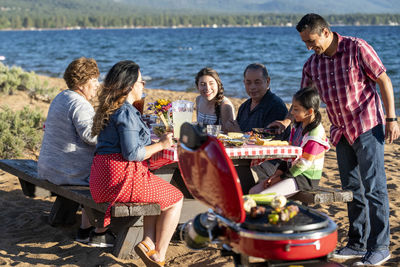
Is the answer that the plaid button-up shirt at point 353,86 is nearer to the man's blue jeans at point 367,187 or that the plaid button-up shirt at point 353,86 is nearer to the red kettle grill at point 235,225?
the man's blue jeans at point 367,187

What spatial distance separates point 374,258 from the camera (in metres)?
3.68

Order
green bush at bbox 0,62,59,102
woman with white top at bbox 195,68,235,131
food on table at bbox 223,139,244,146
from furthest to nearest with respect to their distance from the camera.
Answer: green bush at bbox 0,62,59,102 → woman with white top at bbox 195,68,235,131 → food on table at bbox 223,139,244,146

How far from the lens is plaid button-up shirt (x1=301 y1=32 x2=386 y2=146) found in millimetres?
3613

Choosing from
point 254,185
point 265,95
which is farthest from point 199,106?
point 254,185

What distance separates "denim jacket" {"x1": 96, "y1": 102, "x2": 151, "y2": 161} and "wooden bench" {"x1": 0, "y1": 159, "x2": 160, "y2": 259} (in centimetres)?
35

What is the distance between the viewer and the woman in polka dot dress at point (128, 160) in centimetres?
345

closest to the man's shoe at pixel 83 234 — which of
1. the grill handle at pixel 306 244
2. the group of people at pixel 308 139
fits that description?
the group of people at pixel 308 139

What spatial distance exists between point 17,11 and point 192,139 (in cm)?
19733

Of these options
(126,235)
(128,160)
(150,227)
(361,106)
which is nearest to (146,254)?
(150,227)

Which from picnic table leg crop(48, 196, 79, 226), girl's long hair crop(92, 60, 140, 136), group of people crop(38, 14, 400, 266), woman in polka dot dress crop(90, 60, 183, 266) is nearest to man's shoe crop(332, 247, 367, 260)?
group of people crop(38, 14, 400, 266)

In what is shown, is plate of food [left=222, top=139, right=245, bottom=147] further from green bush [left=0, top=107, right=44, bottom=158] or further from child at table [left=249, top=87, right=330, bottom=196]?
green bush [left=0, top=107, right=44, bottom=158]

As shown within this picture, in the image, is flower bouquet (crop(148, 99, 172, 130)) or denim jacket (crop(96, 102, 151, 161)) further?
flower bouquet (crop(148, 99, 172, 130))

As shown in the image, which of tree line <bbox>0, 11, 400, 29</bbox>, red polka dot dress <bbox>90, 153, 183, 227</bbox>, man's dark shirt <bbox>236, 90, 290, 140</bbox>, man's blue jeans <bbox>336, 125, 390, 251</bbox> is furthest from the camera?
tree line <bbox>0, 11, 400, 29</bbox>

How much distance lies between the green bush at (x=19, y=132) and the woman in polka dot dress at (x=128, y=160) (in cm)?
368
